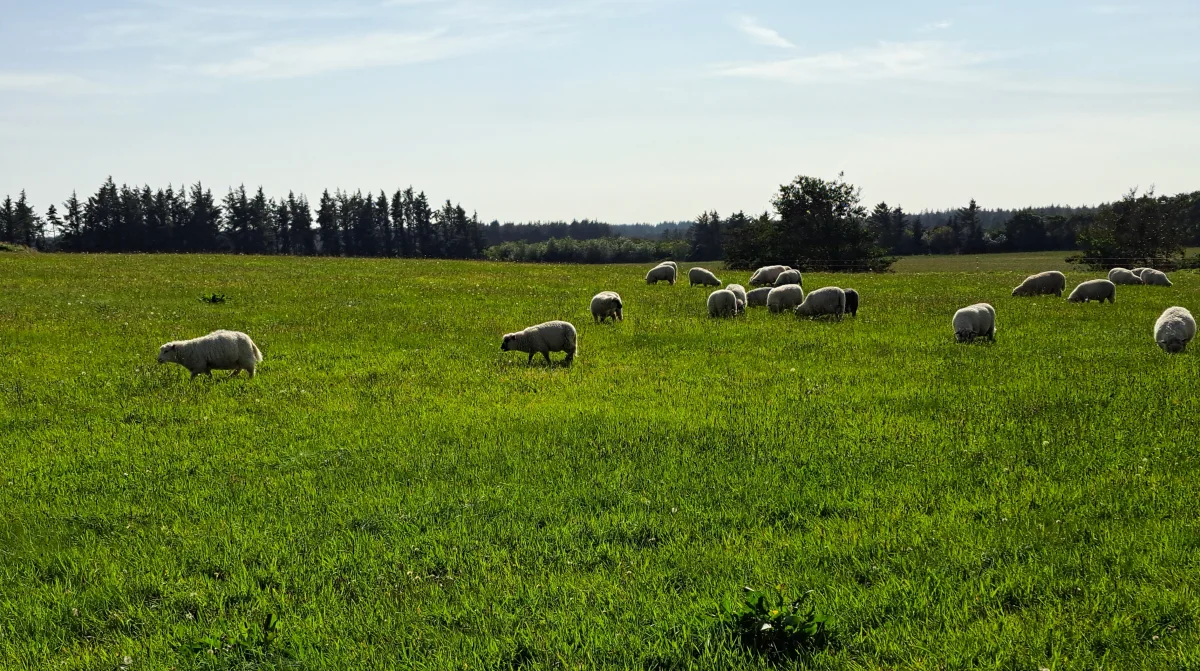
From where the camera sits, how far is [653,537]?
333 inches

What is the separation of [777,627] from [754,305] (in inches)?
1014

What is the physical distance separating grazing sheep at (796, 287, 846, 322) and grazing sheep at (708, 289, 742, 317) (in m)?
2.24

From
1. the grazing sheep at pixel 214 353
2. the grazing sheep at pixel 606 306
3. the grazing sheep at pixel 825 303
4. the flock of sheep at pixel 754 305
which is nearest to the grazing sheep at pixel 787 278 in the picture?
the flock of sheep at pixel 754 305

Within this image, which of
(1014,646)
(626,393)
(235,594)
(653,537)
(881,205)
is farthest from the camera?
(881,205)

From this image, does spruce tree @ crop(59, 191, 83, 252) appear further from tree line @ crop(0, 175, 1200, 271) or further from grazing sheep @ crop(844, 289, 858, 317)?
grazing sheep @ crop(844, 289, 858, 317)

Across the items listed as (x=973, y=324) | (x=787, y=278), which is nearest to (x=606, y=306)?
(x=973, y=324)

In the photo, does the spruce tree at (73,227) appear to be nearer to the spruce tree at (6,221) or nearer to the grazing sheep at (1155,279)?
the spruce tree at (6,221)

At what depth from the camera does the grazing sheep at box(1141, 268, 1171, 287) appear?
40.8m

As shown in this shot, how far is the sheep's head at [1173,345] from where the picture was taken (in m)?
18.8

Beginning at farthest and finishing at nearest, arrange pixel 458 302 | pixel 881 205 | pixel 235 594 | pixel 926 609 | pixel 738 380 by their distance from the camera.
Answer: pixel 881 205
pixel 458 302
pixel 738 380
pixel 235 594
pixel 926 609

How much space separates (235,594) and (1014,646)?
679 cm

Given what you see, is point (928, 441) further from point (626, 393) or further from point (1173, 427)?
point (626, 393)

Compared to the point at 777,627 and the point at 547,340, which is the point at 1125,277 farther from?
the point at 777,627

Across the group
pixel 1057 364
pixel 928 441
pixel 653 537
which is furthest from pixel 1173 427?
pixel 653 537
